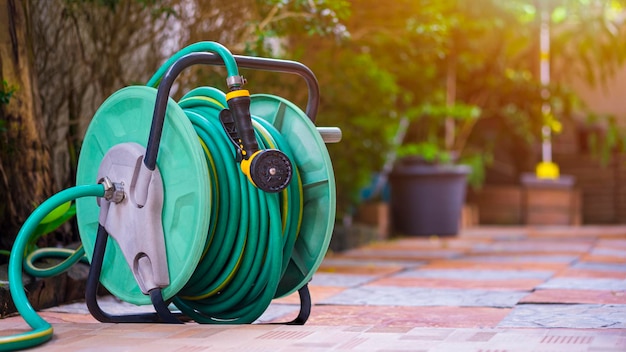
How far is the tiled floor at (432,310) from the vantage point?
2129mm

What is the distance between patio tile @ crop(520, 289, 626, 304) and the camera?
326cm

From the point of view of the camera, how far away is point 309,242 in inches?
108

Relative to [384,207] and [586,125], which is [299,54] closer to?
[384,207]

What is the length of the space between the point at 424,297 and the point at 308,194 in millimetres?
1095

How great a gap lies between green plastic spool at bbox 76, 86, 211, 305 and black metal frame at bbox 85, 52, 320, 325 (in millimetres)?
46

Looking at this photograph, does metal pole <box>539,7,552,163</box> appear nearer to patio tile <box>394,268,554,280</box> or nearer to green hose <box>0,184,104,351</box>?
patio tile <box>394,268,554,280</box>

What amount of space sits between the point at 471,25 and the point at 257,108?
17.5 feet

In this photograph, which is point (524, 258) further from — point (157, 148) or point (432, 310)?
→ point (157, 148)

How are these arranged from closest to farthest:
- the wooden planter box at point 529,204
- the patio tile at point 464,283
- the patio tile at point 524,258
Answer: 1. the patio tile at point 464,283
2. the patio tile at point 524,258
3. the wooden planter box at point 529,204

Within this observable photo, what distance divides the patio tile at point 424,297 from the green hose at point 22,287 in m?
1.26

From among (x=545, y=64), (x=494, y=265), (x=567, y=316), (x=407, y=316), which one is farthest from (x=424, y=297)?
(x=545, y=64)

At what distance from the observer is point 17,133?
11.5 ft

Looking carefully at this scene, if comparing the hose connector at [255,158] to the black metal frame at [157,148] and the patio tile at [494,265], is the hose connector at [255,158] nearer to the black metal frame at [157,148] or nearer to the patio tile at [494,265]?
the black metal frame at [157,148]

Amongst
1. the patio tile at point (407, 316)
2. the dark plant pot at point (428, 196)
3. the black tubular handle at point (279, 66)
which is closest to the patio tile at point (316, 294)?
the patio tile at point (407, 316)
